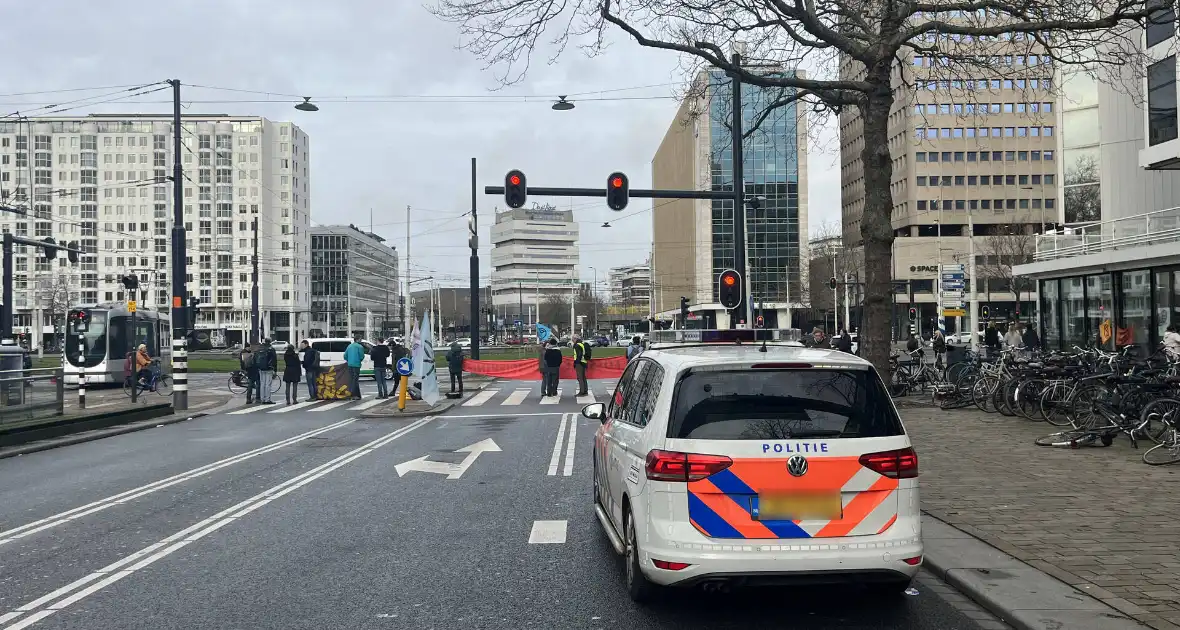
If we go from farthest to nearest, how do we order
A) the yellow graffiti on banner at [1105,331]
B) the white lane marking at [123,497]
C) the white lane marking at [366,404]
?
1. the yellow graffiti on banner at [1105,331]
2. the white lane marking at [366,404]
3. the white lane marking at [123,497]

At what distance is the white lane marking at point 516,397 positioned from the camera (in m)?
23.7

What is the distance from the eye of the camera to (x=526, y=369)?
33.4m

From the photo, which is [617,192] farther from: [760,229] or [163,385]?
[760,229]

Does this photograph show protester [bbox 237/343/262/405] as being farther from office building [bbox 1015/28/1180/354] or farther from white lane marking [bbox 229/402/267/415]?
office building [bbox 1015/28/1180/354]

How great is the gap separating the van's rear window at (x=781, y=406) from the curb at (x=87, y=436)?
1296 cm

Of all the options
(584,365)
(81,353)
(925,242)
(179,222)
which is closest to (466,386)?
(584,365)

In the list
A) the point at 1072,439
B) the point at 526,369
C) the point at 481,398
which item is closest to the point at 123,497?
the point at 1072,439

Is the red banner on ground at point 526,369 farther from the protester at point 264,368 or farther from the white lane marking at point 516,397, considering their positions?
the protester at point 264,368

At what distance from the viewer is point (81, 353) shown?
32312 millimetres

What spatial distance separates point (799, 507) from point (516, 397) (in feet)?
67.6

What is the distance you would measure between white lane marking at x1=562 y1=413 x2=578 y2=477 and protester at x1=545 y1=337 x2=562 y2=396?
210 inches

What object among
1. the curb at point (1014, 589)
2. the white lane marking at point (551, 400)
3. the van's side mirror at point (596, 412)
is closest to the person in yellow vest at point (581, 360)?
the white lane marking at point (551, 400)

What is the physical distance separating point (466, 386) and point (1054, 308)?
18.1 meters

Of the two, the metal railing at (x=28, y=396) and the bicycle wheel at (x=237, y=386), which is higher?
the metal railing at (x=28, y=396)
